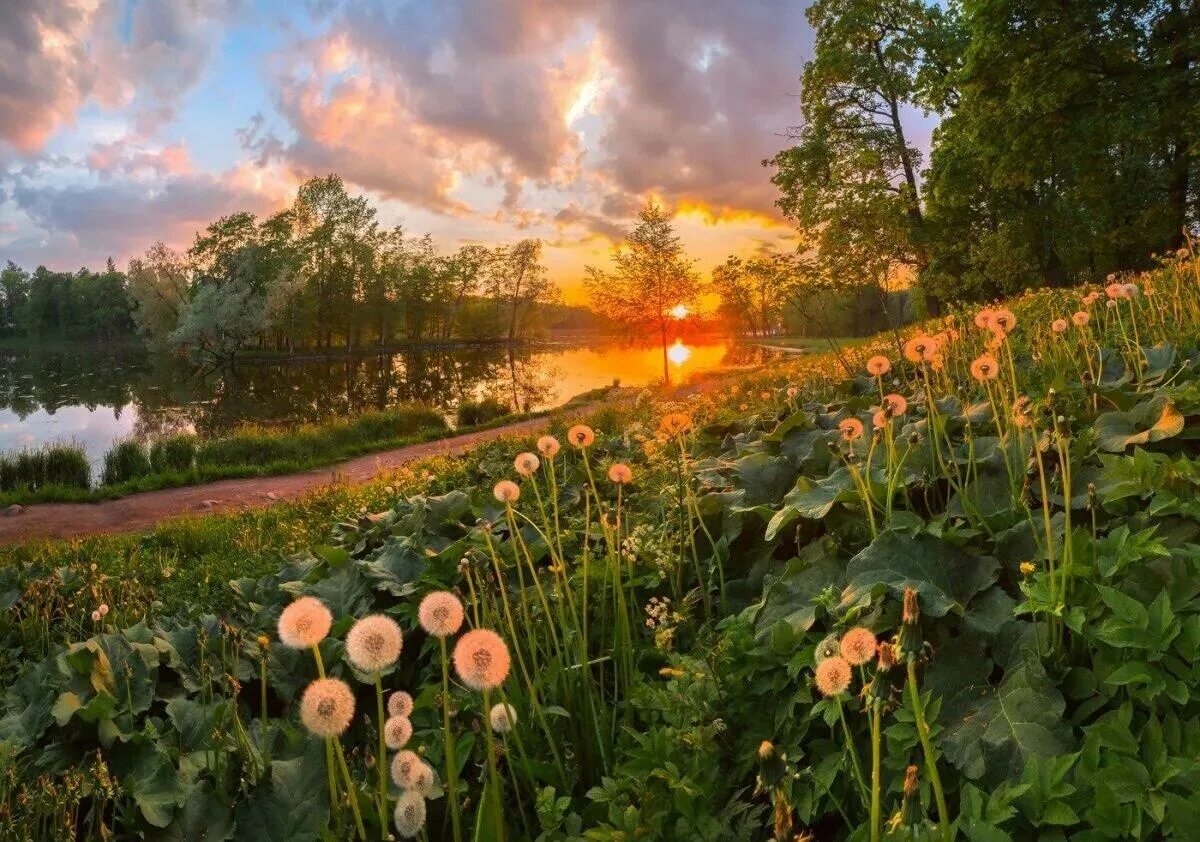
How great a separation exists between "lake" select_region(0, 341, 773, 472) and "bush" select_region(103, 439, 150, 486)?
156 inches

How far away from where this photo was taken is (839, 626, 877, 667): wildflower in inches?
47.6

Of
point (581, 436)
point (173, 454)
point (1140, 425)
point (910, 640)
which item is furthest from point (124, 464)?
point (910, 640)

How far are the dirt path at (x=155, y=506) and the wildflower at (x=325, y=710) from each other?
939 cm

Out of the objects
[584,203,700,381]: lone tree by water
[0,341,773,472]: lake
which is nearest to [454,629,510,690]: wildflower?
[0,341,773,472]: lake

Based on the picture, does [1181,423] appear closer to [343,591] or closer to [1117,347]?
[1117,347]

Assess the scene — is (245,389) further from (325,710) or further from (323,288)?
(325,710)

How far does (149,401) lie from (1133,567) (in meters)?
43.5

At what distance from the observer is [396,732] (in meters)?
1.38

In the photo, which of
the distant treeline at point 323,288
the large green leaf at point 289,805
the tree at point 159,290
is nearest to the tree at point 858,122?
the large green leaf at point 289,805

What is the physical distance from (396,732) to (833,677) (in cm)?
84

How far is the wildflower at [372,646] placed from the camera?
A: 1277 millimetres

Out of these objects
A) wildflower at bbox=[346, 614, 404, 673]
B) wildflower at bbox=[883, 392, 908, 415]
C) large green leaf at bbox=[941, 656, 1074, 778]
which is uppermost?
wildflower at bbox=[883, 392, 908, 415]

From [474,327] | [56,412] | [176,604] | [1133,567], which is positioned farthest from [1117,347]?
[474,327]

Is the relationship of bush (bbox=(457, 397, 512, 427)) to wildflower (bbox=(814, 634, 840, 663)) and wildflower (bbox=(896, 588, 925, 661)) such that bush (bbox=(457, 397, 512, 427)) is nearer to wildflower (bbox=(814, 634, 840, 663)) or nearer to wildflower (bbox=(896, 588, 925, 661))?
wildflower (bbox=(814, 634, 840, 663))
